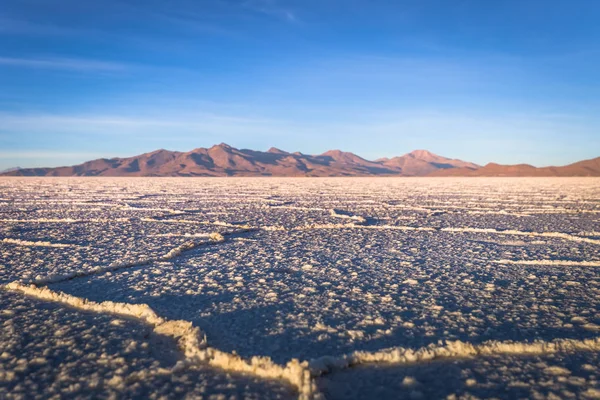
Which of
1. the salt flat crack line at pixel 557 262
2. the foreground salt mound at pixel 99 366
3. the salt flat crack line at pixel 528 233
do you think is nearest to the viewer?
the foreground salt mound at pixel 99 366

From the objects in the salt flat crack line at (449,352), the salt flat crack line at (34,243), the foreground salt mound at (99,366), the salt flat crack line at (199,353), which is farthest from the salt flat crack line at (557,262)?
the salt flat crack line at (34,243)

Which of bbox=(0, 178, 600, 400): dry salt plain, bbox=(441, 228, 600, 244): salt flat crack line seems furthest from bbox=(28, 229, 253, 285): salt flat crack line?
bbox=(441, 228, 600, 244): salt flat crack line

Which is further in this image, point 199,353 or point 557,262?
point 557,262

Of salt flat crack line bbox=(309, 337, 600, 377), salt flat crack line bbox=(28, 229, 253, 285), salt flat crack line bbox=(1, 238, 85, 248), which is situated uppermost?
salt flat crack line bbox=(309, 337, 600, 377)

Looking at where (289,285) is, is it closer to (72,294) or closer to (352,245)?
(72,294)

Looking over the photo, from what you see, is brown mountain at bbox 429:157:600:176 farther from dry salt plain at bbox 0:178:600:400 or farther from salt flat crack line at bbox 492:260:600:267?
dry salt plain at bbox 0:178:600:400

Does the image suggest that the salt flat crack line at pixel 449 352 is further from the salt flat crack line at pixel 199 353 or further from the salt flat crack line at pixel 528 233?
the salt flat crack line at pixel 528 233

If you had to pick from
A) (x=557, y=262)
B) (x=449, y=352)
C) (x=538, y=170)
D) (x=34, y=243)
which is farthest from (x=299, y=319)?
(x=538, y=170)

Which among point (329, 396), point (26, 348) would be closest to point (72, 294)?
point (26, 348)

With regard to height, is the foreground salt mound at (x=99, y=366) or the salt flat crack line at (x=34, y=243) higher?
the foreground salt mound at (x=99, y=366)

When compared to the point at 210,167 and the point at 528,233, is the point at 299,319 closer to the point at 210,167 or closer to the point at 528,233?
the point at 528,233
